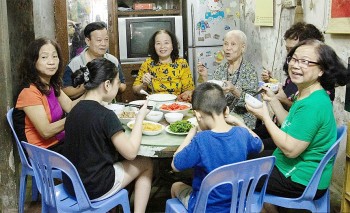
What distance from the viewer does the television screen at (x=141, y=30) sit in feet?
17.4

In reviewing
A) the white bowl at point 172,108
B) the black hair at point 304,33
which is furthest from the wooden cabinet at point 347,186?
the white bowl at point 172,108

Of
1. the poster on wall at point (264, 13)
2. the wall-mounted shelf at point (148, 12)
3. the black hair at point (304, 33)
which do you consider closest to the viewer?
the black hair at point (304, 33)

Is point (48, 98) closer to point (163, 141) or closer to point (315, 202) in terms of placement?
point (163, 141)

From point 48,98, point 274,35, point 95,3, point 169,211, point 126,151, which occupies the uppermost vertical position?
point 95,3

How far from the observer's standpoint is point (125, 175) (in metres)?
2.37

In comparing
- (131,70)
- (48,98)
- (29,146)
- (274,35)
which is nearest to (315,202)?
(29,146)

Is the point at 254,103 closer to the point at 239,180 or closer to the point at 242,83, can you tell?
the point at 239,180

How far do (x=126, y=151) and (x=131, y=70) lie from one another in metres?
3.34

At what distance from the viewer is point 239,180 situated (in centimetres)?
178

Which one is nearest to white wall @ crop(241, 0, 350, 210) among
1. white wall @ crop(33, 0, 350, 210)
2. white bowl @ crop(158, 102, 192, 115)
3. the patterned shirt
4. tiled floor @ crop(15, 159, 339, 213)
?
white wall @ crop(33, 0, 350, 210)

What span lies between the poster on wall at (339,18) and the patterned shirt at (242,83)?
69 centimetres

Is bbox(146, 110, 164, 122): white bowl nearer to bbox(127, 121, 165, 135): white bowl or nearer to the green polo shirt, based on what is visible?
bbox(127, 121, 165, 135): white bowl

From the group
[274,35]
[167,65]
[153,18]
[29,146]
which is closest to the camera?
[29,146]

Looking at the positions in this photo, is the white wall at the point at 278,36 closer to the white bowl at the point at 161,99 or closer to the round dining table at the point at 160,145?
the white bowl at the point at 161,99
